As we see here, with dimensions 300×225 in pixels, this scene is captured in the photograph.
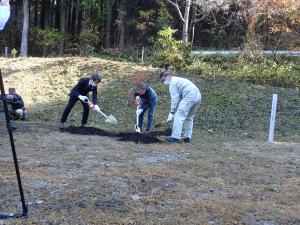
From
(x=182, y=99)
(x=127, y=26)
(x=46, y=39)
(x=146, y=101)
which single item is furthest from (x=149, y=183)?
(x=127, y=26)

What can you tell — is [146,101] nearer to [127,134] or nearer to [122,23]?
[127,134]

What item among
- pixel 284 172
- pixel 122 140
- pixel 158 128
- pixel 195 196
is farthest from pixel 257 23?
pixel 195 196

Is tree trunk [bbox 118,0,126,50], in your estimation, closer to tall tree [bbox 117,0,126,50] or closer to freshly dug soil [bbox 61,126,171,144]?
tall tree [bbox 117,0,126,50]

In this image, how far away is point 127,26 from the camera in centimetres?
3253

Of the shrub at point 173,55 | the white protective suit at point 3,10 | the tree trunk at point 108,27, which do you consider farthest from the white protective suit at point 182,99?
the tree trunk at point 108,27

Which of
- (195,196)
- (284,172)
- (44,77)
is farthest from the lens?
(44,77)

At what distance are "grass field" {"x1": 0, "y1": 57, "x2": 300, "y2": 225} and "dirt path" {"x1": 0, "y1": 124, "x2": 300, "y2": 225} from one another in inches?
0.4

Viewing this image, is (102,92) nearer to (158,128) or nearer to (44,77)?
(44,77)

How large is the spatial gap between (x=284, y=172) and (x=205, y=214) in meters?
2.57

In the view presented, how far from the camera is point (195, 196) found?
5.21 m

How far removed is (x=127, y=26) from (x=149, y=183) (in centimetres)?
2775

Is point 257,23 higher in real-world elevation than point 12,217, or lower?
higher

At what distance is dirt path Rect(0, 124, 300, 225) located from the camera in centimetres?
453

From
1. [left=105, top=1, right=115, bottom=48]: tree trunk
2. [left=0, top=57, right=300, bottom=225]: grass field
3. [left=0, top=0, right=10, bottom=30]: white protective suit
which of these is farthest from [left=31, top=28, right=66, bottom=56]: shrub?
[left=0, top=0, right=10, bottom=30]: white protective suit
